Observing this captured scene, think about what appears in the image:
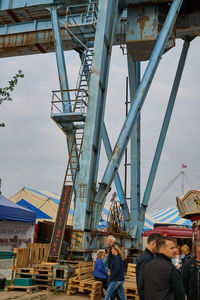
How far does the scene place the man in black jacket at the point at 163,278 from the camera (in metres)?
3.90

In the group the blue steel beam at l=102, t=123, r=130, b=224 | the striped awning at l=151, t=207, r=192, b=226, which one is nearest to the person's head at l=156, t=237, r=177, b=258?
the blue steel beam at l=102, t=123, r=130, b=224

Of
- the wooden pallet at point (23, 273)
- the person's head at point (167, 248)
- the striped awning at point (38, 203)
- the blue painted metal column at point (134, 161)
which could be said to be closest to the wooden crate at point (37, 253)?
the wooden pallet at point (23, 273)

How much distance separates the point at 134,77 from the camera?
701 inches

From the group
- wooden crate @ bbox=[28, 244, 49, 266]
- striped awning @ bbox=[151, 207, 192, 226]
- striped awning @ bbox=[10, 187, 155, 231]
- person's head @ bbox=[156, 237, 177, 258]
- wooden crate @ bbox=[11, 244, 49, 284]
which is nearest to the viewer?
person's head @ bbox=[156, 237, 177, 258]

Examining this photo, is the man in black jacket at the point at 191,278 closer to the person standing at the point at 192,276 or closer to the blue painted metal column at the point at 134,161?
the person standing at the point at 192,276

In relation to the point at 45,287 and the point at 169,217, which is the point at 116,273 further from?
the point at 169,217

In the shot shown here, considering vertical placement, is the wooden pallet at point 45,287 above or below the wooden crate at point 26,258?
below

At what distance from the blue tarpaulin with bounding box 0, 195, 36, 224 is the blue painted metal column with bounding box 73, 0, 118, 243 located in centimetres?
339

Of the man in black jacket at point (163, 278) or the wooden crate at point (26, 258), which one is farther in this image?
the wooden crate at point (26, 258)

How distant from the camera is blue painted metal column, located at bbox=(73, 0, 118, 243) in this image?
1164 centimetres

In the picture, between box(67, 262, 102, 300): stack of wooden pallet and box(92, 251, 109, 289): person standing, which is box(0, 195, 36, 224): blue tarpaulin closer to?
box(67, 262, 102, 300): stack of wooden pallet

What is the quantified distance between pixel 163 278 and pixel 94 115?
8632 millimetres

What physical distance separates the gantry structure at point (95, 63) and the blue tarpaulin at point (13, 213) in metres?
2.44

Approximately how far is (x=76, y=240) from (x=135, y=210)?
6.75 m
